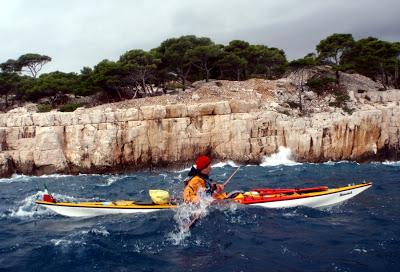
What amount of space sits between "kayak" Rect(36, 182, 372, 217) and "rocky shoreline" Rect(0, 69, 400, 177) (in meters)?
17.2

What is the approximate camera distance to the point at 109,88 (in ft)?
134

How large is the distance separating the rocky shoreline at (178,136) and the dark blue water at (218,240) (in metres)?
14.8

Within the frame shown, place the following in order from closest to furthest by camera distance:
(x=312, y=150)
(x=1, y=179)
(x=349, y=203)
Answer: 1. (x=349, y=203)
2. (x=1, y=179)
3. (x=312, y=150)

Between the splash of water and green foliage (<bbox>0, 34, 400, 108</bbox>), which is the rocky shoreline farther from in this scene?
the splash of water

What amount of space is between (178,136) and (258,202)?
18.7m

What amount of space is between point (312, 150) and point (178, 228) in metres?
21.6

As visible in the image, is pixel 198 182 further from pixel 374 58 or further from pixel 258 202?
pixel 374 58

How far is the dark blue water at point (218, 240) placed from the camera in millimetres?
8000

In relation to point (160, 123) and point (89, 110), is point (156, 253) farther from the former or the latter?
point (89, 110)

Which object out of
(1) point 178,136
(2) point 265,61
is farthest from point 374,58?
(1) point 178,136

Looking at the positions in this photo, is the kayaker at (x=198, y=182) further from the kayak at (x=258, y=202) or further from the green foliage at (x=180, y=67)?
the green foliage at (x=180, y=67)

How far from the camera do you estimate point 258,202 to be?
12445 millimetres

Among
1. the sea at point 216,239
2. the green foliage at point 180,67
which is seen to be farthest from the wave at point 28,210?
the green foliage at point 180,67

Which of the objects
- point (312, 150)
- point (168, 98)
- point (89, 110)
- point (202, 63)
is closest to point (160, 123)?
point (168, 98)
